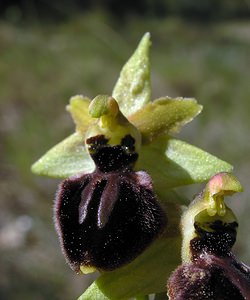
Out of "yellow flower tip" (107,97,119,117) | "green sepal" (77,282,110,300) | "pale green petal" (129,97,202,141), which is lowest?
"green sepal" (77,282,110,300)

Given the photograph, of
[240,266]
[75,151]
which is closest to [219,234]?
[240,266]

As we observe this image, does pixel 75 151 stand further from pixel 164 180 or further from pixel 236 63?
pixel 236 63

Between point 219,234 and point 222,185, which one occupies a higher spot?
point 222,185

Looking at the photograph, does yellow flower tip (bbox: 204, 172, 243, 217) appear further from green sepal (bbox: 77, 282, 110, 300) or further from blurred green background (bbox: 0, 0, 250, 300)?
blurred green background (bbox: 0, 0, 250, 300)

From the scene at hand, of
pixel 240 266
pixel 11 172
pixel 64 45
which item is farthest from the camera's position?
pixel 64 45

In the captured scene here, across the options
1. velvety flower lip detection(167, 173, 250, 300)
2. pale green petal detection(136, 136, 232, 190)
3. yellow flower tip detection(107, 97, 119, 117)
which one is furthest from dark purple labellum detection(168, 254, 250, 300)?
yellow flower tip detection(107, 97, 119, 117)

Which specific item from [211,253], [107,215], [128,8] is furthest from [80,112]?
[128,8]

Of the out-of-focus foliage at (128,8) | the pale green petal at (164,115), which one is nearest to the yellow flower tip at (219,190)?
the pale green petal at (164,115)
